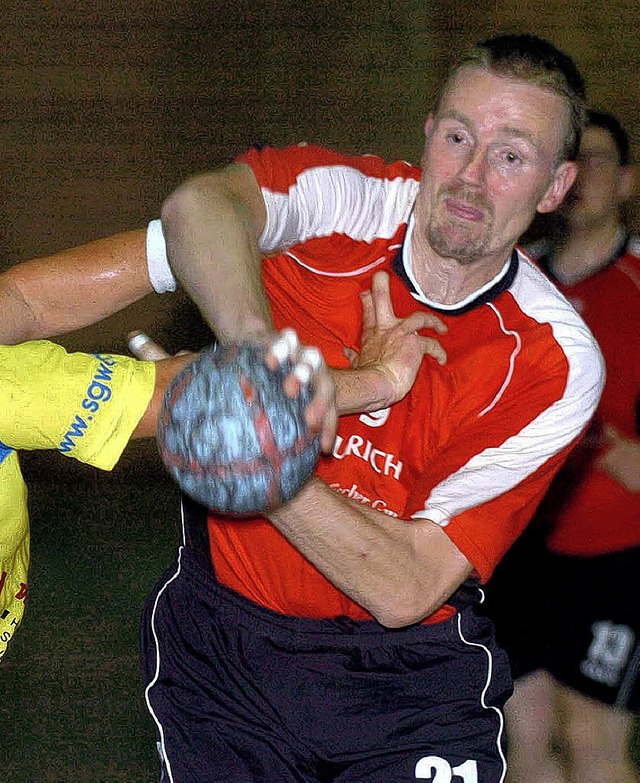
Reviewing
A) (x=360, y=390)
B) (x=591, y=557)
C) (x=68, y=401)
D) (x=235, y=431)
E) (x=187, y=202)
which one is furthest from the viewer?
(x=591, y=557)

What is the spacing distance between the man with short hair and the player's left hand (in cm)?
70

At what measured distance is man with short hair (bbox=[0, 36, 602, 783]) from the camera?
197 centimetres

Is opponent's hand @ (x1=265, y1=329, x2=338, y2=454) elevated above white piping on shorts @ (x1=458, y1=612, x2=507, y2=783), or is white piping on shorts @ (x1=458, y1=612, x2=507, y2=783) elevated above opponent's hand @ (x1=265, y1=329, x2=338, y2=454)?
opponent's hand @ (x1=265, y1=329, x2=338, y2=454)

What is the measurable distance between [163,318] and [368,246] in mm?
2208

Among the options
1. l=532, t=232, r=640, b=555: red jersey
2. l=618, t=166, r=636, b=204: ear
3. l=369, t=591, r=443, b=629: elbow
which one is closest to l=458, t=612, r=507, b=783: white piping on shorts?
l=369, t=591, r=443, b=629: elbow

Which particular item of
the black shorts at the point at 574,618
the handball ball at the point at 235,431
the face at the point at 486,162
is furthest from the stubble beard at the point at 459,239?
the black shorts at the point at 574,618

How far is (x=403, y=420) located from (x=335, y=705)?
52 centimetres

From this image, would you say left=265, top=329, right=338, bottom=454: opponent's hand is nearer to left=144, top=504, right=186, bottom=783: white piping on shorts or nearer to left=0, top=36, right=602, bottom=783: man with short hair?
left=0, top=36, right=602, bottom=783: man with short hair

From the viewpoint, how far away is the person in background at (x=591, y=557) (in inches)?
108

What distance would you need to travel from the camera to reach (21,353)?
156 centimetres

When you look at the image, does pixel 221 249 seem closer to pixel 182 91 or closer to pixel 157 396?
pixel 157 396

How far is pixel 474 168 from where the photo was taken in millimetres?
2062

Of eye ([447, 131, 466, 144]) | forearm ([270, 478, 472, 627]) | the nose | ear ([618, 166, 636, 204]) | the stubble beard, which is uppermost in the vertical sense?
eye ([447, 131, 466, 144])

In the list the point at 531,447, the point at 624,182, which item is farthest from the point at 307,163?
the point at 624,182
